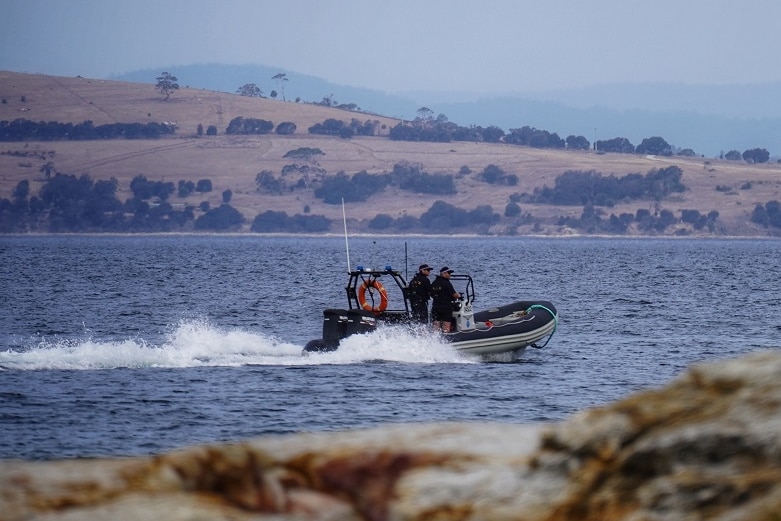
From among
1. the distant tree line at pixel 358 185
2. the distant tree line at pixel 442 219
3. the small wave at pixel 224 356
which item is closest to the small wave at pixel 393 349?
the small wave at pixel 224 356

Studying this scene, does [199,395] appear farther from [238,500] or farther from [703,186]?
[703,186]

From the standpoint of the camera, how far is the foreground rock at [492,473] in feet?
19.7

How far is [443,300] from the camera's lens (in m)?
24.7

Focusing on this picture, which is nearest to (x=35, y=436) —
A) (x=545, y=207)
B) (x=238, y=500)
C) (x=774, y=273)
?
(x=238, y=500)

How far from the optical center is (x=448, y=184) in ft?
652

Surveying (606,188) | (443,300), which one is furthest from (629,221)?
(443,300)

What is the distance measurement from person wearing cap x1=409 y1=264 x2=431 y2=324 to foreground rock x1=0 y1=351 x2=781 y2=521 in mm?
17306

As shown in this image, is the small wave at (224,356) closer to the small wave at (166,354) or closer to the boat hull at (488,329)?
the small wave at (166,354)

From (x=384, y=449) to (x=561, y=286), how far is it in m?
56.5

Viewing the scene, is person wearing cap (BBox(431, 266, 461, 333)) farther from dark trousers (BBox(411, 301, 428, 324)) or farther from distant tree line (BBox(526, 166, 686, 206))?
distant tree line (BBox(526, 166, 686, 206))

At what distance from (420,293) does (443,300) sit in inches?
21.6

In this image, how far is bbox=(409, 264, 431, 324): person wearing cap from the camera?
24.3 meters

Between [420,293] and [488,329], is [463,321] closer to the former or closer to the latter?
[488,329]

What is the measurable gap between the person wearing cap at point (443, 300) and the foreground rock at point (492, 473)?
1751cm
